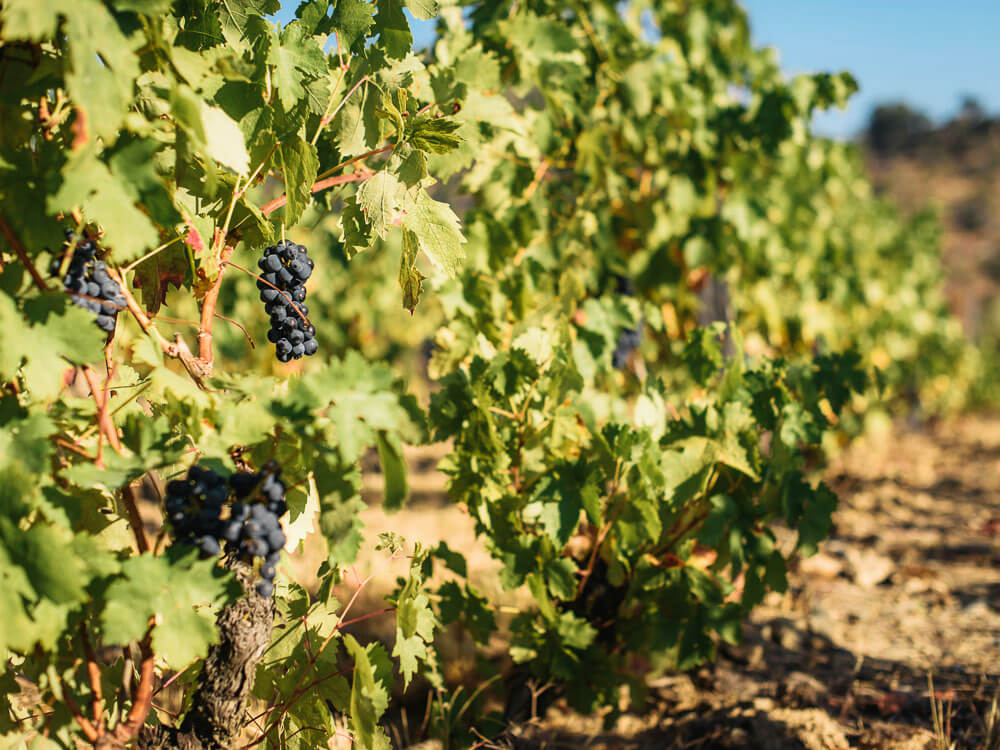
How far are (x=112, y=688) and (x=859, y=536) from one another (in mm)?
3769

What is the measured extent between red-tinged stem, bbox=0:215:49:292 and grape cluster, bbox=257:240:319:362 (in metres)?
0.35

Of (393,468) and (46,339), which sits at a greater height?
(46,339)

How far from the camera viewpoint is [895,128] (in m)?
48.3

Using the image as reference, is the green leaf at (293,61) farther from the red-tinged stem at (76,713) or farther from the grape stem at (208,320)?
the red-tinged stem at (76,713)

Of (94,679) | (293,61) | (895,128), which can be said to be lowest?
(94,679)

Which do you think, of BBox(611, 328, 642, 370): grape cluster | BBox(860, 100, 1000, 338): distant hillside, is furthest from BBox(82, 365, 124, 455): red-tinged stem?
BBox(860, 100, 1000, 338): distant hillside

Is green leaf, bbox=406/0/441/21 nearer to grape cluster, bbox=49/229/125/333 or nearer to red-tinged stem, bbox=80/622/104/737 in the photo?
grape cluster, bbox=49/229/125/333

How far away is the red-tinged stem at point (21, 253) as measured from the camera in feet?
3.29

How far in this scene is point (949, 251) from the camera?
34312 millimetres

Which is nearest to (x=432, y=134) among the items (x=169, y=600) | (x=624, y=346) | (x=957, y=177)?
(x=169, y=600)

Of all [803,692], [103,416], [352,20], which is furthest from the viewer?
[803,692]

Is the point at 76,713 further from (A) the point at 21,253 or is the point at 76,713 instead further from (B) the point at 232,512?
(A) the point at 21,253

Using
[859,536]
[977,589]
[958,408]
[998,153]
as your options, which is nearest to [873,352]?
[859,536]

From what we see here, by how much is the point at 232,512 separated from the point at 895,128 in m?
57.4
